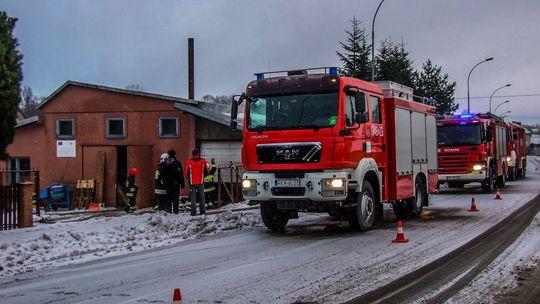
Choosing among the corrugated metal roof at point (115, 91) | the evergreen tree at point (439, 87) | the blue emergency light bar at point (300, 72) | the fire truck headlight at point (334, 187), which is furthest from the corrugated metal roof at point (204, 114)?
the evergreen tree at point (439, 87)

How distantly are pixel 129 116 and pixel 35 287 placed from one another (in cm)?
1909

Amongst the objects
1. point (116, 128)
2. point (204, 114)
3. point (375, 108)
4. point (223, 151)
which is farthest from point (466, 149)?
point (116, 128)

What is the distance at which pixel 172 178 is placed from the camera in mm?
16484

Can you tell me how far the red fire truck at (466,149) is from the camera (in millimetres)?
24125

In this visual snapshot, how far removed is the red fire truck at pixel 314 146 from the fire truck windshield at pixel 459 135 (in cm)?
1210

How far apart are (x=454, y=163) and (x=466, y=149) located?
0.75m

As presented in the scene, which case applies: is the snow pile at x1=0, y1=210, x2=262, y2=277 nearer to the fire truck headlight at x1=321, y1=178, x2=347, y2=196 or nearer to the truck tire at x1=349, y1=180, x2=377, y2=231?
the truck tire at x1=349, y1=180, x2=377, y2=231

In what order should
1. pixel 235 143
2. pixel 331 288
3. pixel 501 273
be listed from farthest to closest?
pixel 235 143 < pixel 501 273 < pixel 331 288

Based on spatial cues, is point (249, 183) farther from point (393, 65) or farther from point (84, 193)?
point (393, 65)

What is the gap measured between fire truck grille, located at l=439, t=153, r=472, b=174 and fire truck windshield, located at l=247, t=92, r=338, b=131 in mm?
14302

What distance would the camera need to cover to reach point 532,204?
59.9 ft

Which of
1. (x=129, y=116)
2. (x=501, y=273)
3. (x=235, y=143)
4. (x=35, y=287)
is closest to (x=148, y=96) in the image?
(x=129, y=116)

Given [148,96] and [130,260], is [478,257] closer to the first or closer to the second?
[130,260]

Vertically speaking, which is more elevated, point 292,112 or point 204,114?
point 204,114
